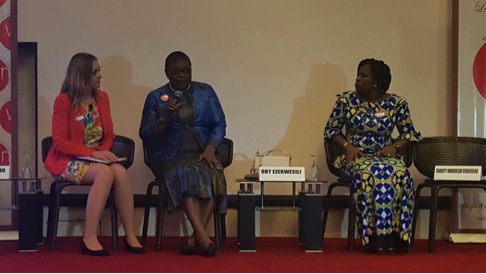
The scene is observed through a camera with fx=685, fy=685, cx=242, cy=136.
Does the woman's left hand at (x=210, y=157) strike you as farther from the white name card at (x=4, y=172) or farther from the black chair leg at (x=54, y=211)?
the white name card at (x=4, y=172)

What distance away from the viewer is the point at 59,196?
442 cm

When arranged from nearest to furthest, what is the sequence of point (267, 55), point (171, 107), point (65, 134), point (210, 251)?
point (210, 251), point (171, 107), point (65, 134), point (267, 55)

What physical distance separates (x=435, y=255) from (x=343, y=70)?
1736 mm

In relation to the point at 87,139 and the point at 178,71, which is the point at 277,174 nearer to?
the point at 178,71

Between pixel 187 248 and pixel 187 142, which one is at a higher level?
pixel 187 142

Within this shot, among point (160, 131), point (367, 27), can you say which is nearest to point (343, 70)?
point (367, 27)

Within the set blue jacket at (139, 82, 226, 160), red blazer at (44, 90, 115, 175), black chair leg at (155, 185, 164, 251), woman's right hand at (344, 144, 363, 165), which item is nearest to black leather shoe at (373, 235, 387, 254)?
woman's right hand at (344, 144, 363, 165)

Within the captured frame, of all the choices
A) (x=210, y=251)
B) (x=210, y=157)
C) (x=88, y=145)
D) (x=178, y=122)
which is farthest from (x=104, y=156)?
(x=210, y=251)

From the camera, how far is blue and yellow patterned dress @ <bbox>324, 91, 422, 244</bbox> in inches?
Result: 167

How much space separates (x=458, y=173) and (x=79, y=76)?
2.54 metres

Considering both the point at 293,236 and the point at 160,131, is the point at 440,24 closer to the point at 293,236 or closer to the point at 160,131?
the point at 293,236

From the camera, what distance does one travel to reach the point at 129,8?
5348 mm

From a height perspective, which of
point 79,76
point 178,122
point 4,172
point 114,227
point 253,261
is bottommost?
point 253,261

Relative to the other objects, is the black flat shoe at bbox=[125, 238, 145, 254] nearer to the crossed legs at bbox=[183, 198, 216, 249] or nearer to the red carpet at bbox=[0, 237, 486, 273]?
the red carpet at bbox=[0, 237, 486, 273]
